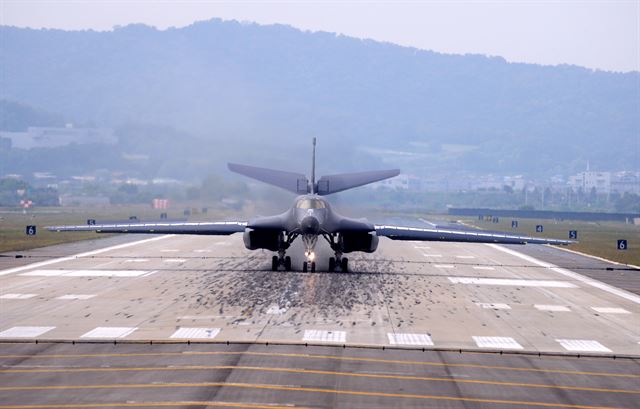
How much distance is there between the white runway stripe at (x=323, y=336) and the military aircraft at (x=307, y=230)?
12.7 metres

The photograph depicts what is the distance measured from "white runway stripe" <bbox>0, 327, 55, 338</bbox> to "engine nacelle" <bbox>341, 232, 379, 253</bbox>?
18849 mm

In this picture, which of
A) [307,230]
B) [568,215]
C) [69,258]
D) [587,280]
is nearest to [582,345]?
[307,230]

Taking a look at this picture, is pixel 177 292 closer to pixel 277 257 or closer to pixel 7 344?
pixel 277 257

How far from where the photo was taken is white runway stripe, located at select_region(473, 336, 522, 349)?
2245cm

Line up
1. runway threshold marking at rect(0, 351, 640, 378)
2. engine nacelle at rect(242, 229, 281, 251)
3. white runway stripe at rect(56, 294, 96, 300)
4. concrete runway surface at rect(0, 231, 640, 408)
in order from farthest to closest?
engine nacelle at rect(242, 229, 281, 251) → white runway stripe at rect(56, 294, 96, 300) → runway threshold marking at rect(0, 351, 640, 378) → concrete runway surface at rect(0, 231, 640, 408)

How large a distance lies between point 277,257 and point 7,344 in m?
20.0

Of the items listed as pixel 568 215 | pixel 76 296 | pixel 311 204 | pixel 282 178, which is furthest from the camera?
pixel 568 215

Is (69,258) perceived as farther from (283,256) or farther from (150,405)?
(150,405)

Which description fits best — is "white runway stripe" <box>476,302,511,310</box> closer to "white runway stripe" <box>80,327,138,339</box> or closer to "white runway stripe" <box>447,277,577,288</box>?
"white runway stripe" <box>447,277,577,288</box>

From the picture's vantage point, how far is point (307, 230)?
119 feet

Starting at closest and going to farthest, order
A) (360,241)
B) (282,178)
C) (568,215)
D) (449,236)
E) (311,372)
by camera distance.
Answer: (311,372) < (360,241) < (449,236) < (282,178) < (568,215)

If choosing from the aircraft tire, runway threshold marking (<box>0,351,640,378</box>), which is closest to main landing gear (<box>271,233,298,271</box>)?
the aircraft tire

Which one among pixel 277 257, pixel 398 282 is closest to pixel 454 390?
pixel 398 282

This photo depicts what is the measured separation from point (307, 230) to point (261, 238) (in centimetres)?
383
